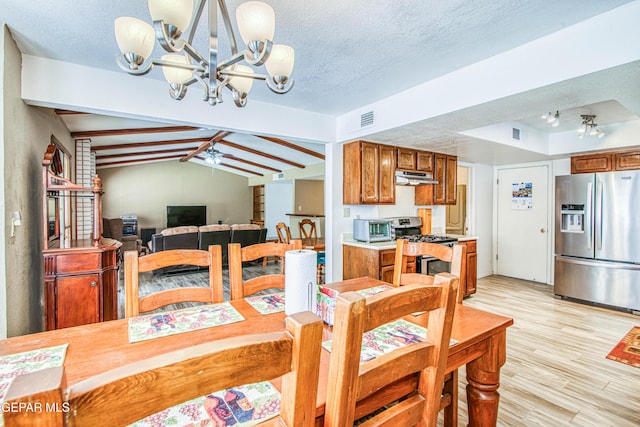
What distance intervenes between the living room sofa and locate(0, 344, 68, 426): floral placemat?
4.26 m

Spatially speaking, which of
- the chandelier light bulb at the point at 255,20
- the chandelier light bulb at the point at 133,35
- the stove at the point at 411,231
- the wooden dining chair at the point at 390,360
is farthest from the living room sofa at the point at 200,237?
the wooden dining chair at the point at 390,360

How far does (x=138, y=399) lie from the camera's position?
445mm

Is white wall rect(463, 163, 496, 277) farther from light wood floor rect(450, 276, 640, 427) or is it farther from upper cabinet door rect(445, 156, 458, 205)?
light wood floor rect(450, 276, 640, 427)

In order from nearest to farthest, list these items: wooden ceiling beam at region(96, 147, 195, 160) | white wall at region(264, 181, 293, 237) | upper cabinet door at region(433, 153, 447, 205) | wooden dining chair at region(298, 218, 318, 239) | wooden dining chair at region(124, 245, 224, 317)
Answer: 1. wooden dining chair at region(124, 245, 224, 317)
2. upper cabinet door at region(433, 153, 447, 205)
3. wooden dining chair at region(298, 218, 318, 239)
4. wooden ceiling beam at region(96, 147, 195, 160)
5. white wall at region(264, 181, 293, 237)

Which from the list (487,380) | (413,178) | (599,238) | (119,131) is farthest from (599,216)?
(119,131)

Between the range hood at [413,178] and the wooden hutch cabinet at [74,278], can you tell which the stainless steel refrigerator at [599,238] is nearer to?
the range hood at [413,178]

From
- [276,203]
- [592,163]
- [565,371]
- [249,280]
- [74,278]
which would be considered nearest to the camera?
[249,280]

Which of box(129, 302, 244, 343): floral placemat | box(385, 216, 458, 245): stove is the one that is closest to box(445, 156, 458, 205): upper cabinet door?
box(385, 216, 458, 245): stove

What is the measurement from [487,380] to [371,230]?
93.3 inches

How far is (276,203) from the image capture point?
1030cm

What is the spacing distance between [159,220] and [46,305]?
774cm

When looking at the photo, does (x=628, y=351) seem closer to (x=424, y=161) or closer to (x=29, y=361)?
(x=424, y=161)

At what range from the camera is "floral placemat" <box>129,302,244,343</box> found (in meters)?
1.28

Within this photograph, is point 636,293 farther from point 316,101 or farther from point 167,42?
point 167,42
